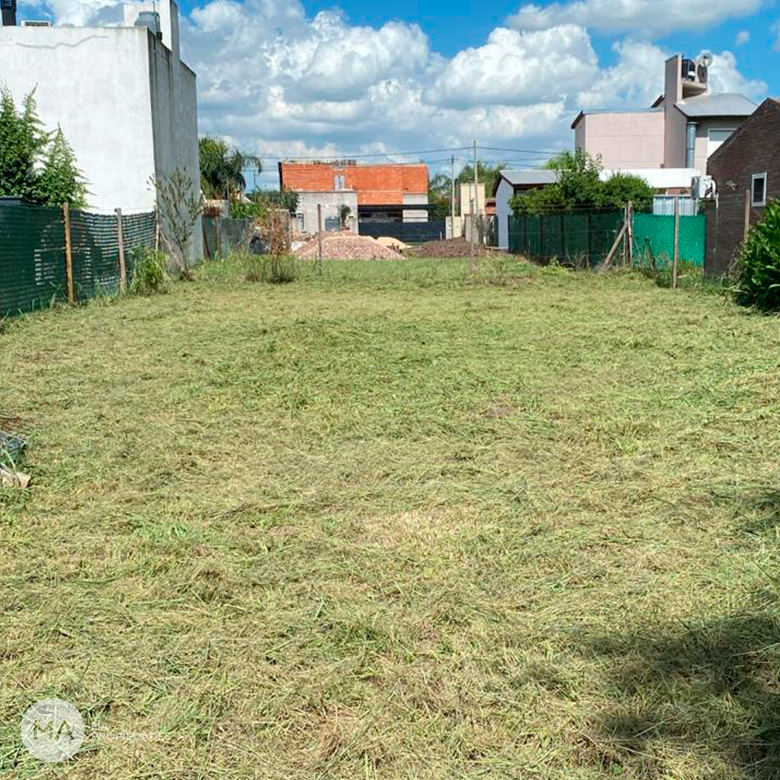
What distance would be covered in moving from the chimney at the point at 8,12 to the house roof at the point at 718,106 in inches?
1269

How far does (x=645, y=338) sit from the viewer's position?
9.50 m

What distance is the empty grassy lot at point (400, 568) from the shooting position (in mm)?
2502

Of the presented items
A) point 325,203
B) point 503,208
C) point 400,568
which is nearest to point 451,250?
point 503,208

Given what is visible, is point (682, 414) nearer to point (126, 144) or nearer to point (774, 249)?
point (774, 249)

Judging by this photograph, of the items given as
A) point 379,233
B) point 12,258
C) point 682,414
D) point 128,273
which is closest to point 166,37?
point 128,273

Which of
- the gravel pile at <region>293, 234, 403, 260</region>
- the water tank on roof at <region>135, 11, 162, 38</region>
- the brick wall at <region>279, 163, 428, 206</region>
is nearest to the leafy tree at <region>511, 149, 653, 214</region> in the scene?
the gravel pile at <region>293, 234, 403, 260</region>

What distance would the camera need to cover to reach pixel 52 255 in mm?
13086

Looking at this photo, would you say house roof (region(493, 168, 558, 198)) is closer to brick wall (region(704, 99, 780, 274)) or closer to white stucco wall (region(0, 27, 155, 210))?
brick wall (region(704, 99, 780, 274))

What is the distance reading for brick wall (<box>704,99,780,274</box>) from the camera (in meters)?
17.8

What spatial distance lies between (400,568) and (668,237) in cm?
1766

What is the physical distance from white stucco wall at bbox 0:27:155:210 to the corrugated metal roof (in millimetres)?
26200

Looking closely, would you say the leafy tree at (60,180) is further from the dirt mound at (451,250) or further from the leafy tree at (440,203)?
the leafy tree at (440,203)

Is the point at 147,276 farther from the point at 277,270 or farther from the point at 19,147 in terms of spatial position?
the point at 19,147

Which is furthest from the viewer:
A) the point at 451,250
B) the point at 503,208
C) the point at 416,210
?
the point at 416,210
